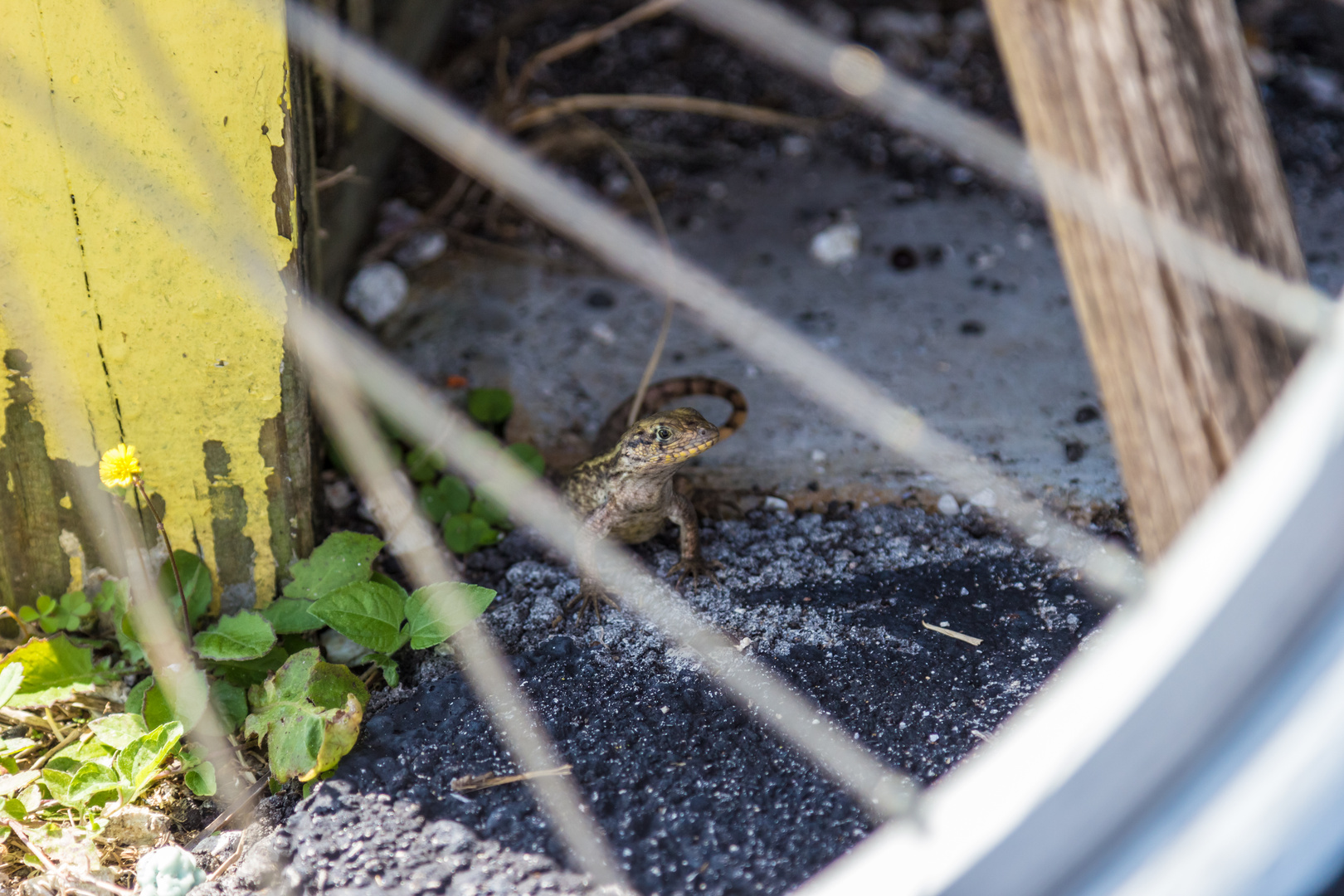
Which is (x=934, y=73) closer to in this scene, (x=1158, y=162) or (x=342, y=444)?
(x=342, y=444)

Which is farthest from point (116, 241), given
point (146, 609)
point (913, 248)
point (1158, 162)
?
point (913, 248)

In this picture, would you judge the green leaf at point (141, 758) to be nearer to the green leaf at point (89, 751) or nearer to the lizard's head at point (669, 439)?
the green leaf at point (89, 751)

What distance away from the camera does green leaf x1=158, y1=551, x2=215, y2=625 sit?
8.27 ft

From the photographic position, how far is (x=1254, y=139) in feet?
4.70

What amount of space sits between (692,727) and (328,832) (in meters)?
0.79

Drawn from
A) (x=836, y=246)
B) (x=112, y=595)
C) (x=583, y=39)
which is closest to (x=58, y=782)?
(x=112, y=595)

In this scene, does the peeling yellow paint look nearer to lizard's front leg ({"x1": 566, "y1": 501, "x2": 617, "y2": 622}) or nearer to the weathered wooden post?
lizard's front leg ({"x1": 566, "y1": 501, "x2": 617, "y2": 622})

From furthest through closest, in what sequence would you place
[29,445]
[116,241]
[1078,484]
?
[1078,484] → [29,445] → [116,241]

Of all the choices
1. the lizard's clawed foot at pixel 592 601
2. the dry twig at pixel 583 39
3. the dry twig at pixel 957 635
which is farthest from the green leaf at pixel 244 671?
the dry twig at pixel 583 39

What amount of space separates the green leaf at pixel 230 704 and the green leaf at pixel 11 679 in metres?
0.40

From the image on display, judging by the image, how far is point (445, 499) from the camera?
9.87 ft

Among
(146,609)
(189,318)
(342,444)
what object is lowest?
(146,609)

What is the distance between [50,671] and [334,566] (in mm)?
699

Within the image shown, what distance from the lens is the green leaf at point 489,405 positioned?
335 centimetres
